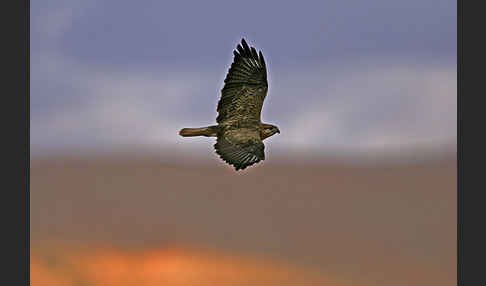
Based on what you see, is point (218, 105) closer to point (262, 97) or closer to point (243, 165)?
point (262, 97)

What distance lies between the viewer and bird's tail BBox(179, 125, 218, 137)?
18188 mm

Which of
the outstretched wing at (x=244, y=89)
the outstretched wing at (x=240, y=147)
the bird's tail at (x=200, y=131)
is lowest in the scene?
the outstretched wing at (x=240, y=147)

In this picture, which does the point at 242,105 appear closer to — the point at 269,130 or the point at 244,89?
the point at 244,89

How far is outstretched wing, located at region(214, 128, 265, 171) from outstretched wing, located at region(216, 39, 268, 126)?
517mm

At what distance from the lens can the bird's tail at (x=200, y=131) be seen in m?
18.2

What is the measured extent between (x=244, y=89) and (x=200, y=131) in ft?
5.49

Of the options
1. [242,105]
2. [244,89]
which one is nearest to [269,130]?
[242,105]

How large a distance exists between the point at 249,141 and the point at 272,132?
1339 mm

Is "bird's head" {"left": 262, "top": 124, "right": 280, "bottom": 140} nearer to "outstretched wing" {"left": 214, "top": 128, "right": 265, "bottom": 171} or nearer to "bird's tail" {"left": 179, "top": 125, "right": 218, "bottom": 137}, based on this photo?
"outstretched wing" {"left": 214, "top": 128, "right": 265, "bottom": 171}

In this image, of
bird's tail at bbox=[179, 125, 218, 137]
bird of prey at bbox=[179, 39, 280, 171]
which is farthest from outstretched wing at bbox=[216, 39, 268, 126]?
bird's tail at bbox=[179, 125, 218, 137]

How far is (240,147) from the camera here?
17.1 meters

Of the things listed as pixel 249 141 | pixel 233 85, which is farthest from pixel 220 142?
pixel 233 85

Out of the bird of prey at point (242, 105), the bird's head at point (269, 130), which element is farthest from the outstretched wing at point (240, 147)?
the bird's head at point (269, 130)

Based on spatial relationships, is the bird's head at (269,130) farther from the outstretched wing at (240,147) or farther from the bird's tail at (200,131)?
the bird's tail at (200,131)
